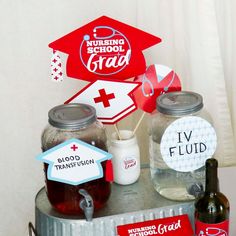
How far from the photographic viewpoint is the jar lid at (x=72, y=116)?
1121mm

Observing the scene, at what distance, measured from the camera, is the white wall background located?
4.89ft

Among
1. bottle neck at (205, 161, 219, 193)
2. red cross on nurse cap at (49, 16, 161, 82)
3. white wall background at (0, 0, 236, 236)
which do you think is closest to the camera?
bottle neck at (205, 161, 219, 193)

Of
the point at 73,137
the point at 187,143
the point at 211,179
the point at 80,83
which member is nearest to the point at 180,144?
the point at 187,143

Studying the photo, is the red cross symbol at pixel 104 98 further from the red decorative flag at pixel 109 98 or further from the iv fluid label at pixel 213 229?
the iv fluid label at pixel 213 229

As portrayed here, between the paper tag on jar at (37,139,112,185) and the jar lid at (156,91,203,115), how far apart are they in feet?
0.54

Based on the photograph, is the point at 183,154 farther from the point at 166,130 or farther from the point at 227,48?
the point at 227,48

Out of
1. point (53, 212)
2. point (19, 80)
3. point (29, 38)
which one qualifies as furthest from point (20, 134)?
point (53, 212)

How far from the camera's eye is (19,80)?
5.11ft

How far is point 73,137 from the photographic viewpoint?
116cm

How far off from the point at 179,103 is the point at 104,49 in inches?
8.3

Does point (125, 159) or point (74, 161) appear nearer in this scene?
point (74, 161)

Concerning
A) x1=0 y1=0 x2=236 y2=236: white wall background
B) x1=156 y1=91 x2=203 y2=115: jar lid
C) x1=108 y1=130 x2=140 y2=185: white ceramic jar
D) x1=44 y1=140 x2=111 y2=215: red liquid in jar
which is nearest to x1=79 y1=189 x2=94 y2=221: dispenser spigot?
x1=44 y1=140 x2=111 y2=215: red liquid in jar

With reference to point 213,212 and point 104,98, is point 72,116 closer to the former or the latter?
point 104,98

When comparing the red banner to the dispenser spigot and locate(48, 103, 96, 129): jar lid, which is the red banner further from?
locate(48, 103, 96, 129): jar lid
